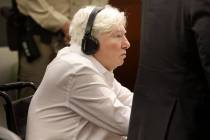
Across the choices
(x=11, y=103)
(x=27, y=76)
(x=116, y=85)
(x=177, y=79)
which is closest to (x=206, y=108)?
(x=177, y=79)

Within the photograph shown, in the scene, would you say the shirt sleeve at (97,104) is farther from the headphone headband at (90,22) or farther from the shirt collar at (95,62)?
the headphone headband at (90,22)

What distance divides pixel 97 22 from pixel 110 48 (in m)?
0.12

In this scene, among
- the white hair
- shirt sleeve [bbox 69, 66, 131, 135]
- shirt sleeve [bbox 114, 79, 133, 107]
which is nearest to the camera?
shirt sleeve [bbox 69, 66, 131, 135]

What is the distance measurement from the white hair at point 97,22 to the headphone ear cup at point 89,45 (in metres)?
0.03

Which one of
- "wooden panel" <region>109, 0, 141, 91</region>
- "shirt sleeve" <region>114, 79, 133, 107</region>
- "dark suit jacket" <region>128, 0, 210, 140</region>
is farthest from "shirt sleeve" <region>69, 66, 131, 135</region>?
"wooden panel" <region>109, 0, 141, 91</region>

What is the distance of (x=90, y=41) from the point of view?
2006 mm

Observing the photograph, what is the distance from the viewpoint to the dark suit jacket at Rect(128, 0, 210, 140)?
49.8 inches

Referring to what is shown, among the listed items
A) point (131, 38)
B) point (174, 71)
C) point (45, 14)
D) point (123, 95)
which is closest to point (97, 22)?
point (123, 95)

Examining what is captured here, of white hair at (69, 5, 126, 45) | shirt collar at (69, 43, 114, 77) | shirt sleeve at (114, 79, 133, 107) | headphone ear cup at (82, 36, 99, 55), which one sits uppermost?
white hair at (69, 5, 126, 45)

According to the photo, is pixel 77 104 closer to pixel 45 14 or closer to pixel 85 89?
pixel 85 89

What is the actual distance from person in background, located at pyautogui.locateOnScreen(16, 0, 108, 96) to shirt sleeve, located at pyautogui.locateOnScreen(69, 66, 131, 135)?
1.43 metres

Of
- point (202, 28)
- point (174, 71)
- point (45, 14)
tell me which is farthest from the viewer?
point (45, 14)

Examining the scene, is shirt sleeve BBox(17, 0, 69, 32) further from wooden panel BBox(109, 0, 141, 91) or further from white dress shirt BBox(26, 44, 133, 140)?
white dress shirt BBox(26, 44, 133, 140)

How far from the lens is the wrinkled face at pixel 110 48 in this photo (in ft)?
6.77
